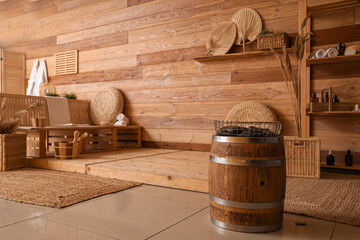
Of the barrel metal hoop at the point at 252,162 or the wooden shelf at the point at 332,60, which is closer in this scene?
the barrel metal hoop at the point at 252,162

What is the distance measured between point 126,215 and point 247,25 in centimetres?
236

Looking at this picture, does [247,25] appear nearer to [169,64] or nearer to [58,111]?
[169,64]

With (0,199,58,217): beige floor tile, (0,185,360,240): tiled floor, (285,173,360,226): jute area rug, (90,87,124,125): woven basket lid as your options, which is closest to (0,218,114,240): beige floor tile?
(0,185,360,240): tiled floor

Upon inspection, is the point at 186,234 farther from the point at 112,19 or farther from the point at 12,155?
the point at 112,19

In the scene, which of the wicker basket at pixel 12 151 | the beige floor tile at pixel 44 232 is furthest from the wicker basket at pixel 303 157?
the wicker basket at pixel 12 151

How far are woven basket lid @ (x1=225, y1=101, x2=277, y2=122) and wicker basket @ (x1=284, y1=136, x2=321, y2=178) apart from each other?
71 cm

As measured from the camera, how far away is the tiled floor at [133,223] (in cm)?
116

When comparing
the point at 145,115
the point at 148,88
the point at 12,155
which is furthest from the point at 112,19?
the point at 12,155

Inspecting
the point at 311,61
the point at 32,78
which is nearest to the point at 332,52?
Result: the point at 311,61

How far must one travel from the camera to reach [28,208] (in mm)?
1512

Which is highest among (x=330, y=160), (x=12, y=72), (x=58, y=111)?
(x=12, y=72)

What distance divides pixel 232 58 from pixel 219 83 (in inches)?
11.8

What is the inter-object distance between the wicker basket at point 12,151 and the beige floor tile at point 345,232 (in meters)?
2.39

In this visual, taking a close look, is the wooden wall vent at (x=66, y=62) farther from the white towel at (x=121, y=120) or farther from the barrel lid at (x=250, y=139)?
the barrel lid at (x=250, y=139)
